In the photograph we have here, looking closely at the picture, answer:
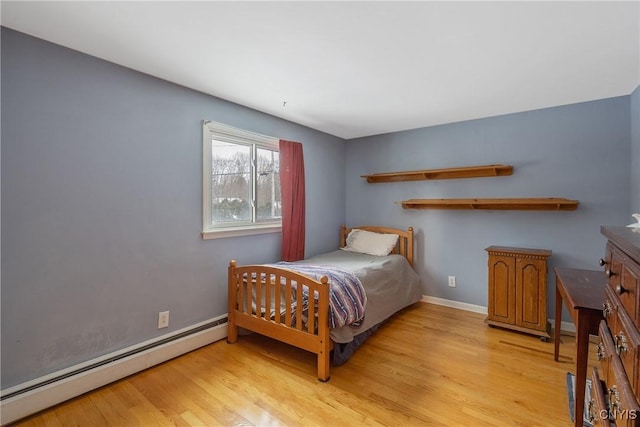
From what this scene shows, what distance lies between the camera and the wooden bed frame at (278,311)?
2.08 meters

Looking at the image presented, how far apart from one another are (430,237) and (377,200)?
854 millimetres

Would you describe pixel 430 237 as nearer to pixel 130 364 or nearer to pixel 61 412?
pixel 130 364

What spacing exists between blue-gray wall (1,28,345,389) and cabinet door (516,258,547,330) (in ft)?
9.10

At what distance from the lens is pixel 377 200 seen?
4.06 meters

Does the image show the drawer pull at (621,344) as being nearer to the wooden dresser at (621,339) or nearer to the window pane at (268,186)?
the wooden dresser at (621,339)

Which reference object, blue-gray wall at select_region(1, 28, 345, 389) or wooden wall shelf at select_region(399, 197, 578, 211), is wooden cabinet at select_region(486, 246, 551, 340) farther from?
blue-gray wall at select_region(1, 28, 345, 389)

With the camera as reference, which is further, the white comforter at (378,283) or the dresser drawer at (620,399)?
the white comforter at (378,283)

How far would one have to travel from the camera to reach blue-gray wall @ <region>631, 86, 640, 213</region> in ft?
7.95

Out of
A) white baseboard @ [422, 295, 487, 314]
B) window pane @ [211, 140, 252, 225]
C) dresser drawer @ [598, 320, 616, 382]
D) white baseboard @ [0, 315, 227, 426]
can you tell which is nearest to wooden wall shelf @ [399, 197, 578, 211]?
white baseboard @ [422, 295, 487, 314]

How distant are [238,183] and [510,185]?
285 cm

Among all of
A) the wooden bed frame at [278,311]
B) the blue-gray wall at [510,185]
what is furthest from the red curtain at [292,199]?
the blue-gray wall at [510,185]

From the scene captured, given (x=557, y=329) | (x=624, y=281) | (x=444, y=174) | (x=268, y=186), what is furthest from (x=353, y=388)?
(x=444, y=174)

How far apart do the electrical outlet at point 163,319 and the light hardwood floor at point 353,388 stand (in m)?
0.29

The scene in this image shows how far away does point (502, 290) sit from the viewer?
9.44ft
